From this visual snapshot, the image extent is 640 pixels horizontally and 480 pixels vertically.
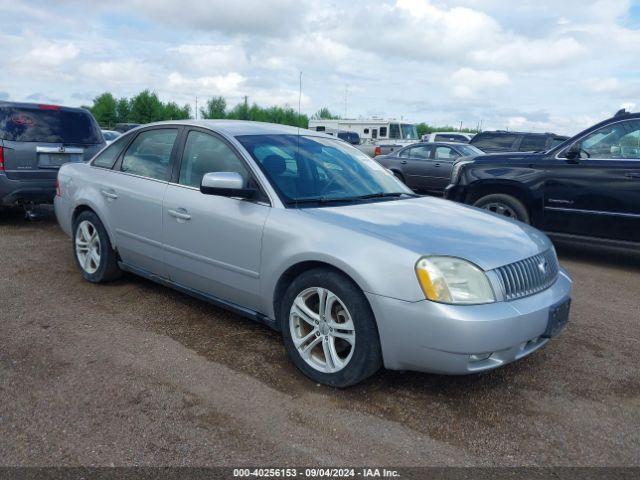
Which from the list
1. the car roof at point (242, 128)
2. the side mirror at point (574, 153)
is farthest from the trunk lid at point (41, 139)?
the side mirror at point (574, 153)

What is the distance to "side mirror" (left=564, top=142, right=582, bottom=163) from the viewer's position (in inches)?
273

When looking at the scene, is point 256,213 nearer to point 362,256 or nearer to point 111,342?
point 362,256

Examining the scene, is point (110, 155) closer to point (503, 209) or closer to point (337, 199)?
point (337, 199)

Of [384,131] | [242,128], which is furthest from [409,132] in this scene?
[242,128]

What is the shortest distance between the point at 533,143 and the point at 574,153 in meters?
8.72

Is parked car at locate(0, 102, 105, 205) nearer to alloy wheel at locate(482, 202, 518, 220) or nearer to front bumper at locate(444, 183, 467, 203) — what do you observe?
front bumper at locate(444, 183, 467, 203)

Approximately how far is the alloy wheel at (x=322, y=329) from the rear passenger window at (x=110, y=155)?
2.63 metres

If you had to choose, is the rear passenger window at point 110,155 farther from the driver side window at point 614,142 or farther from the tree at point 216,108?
the tree at point 216,108

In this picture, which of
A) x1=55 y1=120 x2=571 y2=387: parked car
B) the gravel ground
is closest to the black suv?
the gravel ground

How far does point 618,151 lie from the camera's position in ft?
22.0

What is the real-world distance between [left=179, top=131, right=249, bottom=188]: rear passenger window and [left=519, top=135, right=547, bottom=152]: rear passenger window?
12.5 meters

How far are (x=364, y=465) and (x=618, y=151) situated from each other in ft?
18.5

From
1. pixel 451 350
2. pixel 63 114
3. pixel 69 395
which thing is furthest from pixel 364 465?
pixel 63 114

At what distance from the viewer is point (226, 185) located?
3.67 meters
